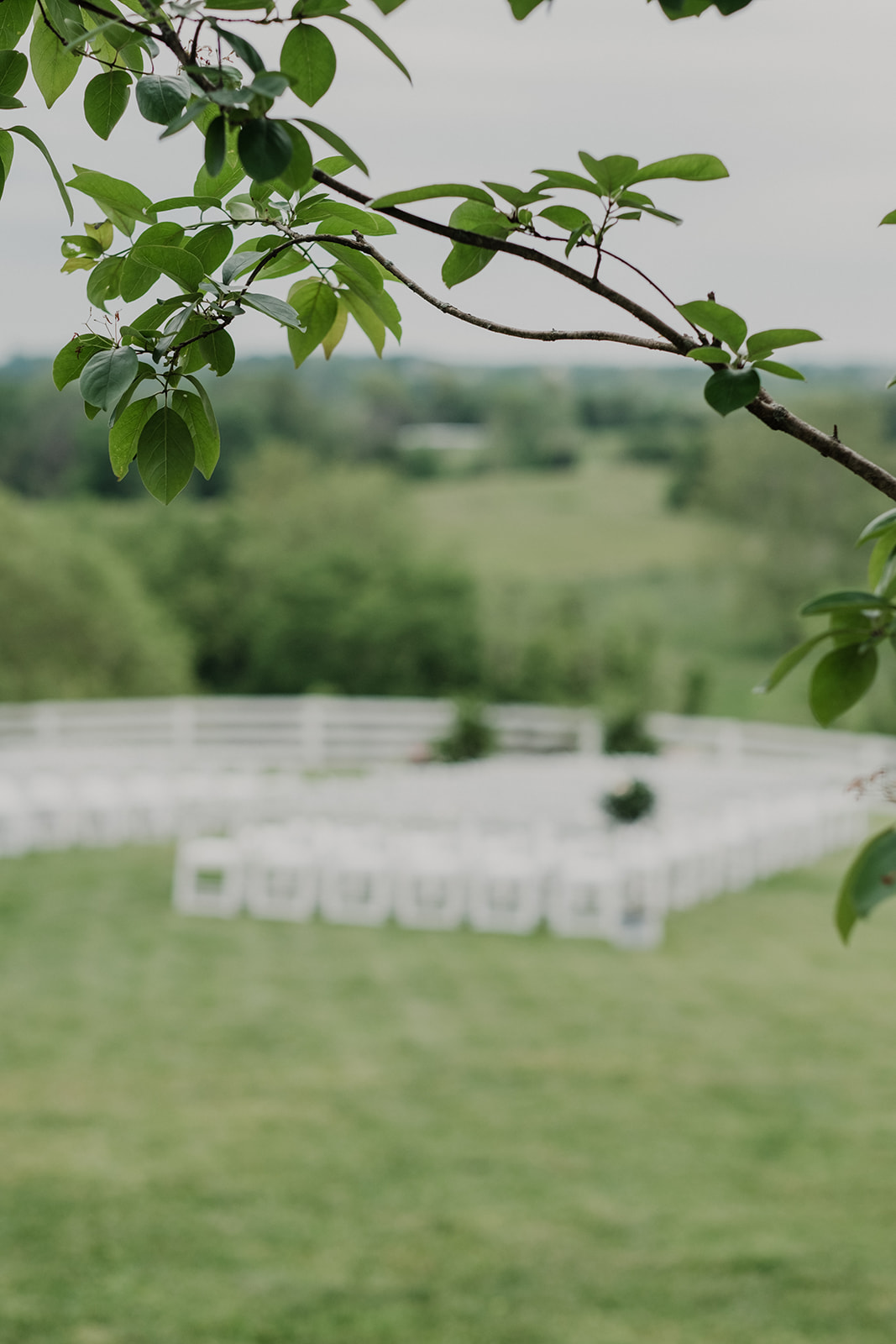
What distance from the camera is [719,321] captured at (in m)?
0.64

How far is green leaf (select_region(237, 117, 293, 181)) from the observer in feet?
1.89

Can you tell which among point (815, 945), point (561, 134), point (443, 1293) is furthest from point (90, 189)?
point (815, 945)

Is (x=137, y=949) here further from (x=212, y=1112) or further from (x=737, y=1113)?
(x=737, y=1113)

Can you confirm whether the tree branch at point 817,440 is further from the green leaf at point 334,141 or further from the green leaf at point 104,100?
the green leaf at point 104,100

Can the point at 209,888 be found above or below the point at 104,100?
below

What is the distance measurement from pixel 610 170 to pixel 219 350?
0.87ft

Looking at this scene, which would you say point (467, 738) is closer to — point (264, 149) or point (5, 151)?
point (5, 151)

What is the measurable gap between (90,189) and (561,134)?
43cm

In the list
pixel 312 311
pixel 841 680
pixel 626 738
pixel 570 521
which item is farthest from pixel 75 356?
pixel 570 521

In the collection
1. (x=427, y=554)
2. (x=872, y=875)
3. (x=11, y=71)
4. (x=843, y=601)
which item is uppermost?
(x=427, y=554)

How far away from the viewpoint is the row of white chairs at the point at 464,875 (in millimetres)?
9078

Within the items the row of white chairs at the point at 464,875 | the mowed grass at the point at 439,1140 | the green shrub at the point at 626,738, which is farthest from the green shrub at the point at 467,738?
the mowed grass at the point at 439,1140

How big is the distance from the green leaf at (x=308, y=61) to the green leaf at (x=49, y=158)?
0.54ft

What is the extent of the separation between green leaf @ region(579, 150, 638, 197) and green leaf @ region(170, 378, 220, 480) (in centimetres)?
25
